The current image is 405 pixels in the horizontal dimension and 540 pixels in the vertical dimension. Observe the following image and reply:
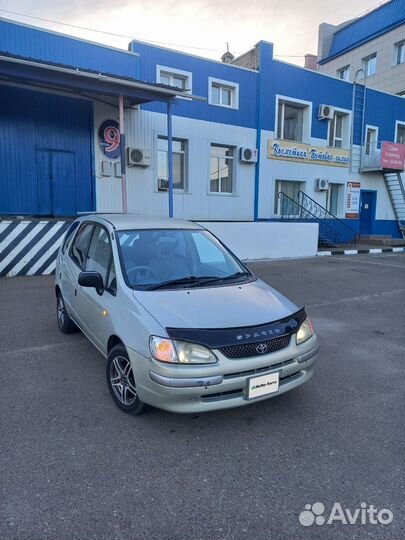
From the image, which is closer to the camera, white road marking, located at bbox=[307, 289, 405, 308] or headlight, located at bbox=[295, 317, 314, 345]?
headlight, located at bbox=[295, 317, 314, 345]

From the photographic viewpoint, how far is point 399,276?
418 inches

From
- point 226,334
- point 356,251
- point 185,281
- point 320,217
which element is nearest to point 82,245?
point 185,281

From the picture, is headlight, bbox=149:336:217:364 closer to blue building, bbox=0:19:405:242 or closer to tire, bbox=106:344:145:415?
tire, bbox=106:344:145:415

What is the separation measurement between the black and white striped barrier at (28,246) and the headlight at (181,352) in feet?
24.8

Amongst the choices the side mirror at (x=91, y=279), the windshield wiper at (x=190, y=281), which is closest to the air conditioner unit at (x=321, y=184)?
the windshield wiper at (x=190, y=281)

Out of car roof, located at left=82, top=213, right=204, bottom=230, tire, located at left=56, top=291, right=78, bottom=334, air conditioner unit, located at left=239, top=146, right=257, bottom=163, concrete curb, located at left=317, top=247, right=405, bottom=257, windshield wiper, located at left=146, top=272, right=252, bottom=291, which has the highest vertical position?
air conditioner unit, located at left=239, top=146, right=257, bottom=163

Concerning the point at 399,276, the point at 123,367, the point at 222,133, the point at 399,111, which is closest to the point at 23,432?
the point at 123,367

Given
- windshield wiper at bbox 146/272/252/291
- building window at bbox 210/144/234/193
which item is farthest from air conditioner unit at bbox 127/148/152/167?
windshield wiper at bbox 146/272/252/291

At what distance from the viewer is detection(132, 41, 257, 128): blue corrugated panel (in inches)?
512

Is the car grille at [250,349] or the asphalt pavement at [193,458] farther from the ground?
the car grille at [250,349]

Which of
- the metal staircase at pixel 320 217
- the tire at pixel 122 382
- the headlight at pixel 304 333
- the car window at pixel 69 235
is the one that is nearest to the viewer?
the tire at pixel 122 382

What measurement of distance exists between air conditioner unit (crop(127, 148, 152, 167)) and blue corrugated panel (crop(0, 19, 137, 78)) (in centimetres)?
242

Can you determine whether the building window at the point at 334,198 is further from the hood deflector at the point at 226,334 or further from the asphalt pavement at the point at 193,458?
the hood deflector at the point at 226,334

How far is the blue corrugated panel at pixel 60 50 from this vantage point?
10.5 metres
